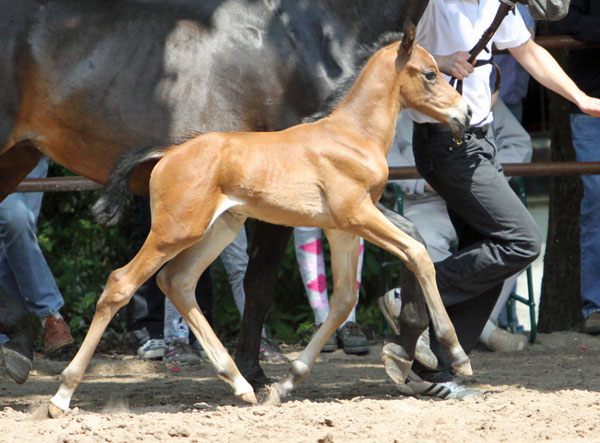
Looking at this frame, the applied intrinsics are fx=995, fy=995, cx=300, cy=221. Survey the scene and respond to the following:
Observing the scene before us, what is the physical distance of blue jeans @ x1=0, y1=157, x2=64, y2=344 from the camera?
578 centimetres

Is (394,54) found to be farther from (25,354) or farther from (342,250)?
(25,354)

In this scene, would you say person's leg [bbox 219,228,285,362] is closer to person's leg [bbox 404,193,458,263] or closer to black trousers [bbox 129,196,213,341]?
black trousers [bbox 129,196,213,341]

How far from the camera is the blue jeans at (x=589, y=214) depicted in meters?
5.89

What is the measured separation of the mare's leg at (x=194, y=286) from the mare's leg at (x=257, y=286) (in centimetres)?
33

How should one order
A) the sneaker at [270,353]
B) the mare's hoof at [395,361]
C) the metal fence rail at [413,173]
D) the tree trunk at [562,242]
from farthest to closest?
the tree trunk at [562,242]
the sneaker at [270,353]
the metal fence rail at [413,173]
the mare's hoof at [395,361]

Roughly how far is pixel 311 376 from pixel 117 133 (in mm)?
1833

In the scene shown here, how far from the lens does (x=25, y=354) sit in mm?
4770

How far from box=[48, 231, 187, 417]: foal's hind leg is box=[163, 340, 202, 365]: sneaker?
6.07 feet

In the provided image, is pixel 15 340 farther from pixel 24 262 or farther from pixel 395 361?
pixel 395 361

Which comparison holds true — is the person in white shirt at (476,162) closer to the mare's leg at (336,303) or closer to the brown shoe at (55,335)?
the mare's leg at (336,303)

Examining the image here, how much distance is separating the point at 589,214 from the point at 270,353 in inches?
82.3

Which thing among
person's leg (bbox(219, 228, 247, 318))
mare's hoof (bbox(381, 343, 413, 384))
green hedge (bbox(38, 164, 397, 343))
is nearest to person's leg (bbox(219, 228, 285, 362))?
person's leg (bbox(219, 228, 247, 318))

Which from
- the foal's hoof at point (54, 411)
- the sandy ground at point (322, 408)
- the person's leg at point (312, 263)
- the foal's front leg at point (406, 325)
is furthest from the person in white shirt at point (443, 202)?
the foal's hoof at point (54, 411)

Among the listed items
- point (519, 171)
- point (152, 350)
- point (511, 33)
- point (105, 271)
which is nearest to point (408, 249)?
point (511, 33)
